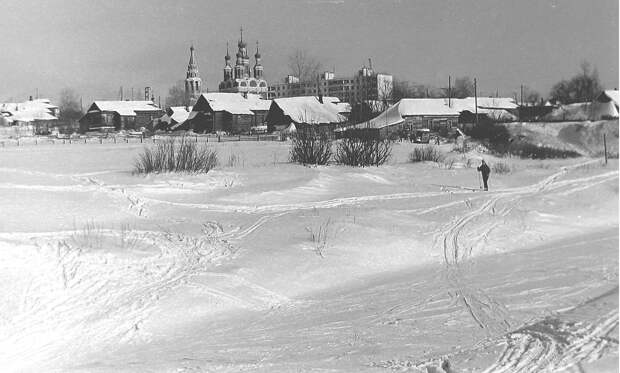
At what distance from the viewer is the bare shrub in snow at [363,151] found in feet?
35.2

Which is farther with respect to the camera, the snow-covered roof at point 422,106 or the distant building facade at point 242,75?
the snow-covered roof at point 422,106

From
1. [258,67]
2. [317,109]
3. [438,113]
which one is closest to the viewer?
[258,67]

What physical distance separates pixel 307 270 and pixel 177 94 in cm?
263

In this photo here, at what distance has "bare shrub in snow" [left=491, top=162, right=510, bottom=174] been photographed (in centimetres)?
710

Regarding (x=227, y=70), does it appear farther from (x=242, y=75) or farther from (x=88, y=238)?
(x=88, y=238)

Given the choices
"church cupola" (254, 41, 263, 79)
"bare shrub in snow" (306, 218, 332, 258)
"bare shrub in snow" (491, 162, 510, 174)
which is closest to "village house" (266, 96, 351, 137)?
"church cupola" (254, 41, 263, 79)

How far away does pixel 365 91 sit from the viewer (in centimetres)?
807

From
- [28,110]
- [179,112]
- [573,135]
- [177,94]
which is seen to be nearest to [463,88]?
[573,135]

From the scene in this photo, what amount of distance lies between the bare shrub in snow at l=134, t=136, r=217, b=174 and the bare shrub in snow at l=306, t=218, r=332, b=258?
3130 mm

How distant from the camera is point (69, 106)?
7941 mm

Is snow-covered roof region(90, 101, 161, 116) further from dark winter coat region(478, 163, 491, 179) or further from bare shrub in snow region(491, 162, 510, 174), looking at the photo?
bare shrub in snow region(491, 162, 510, 174)

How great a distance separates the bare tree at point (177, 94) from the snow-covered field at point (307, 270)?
5.42 ft

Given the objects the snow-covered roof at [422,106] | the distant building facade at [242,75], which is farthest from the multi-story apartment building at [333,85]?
the snow-covered roof at [422,106]

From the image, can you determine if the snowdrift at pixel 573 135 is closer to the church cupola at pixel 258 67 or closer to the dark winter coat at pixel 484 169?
the dark winter coat at pixel 484 169
